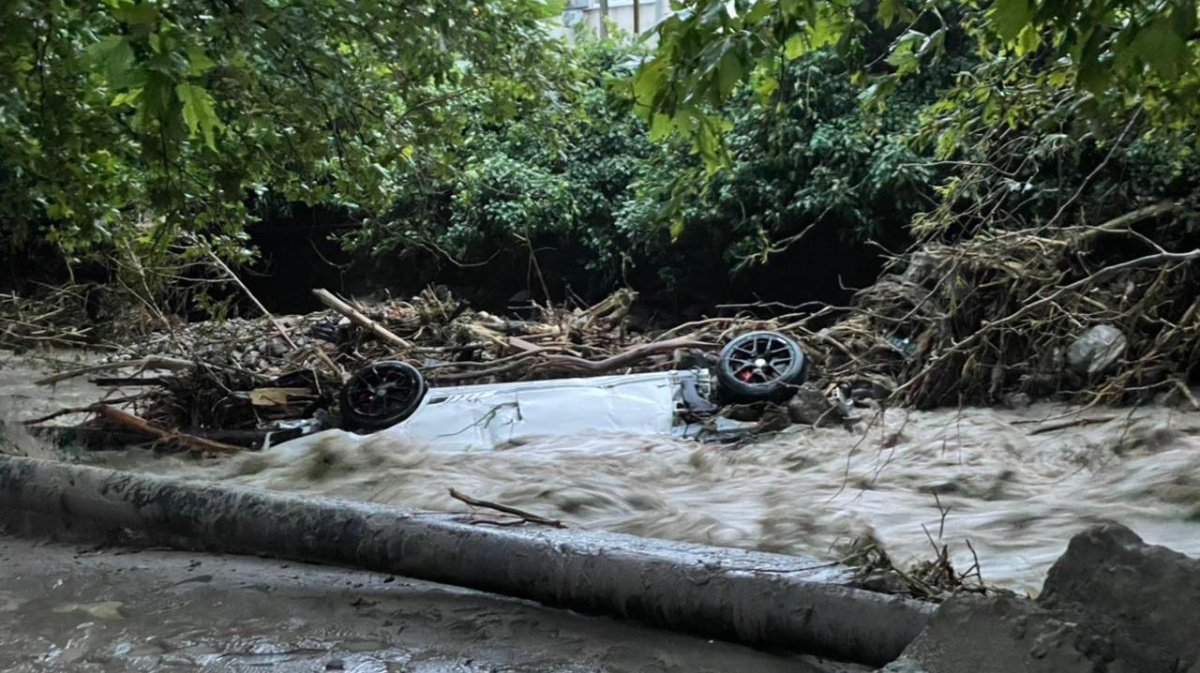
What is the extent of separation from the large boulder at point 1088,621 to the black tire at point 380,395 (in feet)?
14.4

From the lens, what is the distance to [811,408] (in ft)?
16.5

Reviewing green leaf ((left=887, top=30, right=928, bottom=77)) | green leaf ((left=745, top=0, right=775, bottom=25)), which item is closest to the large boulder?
green leaf ((left=745, top=0, right=775, bottom=25))


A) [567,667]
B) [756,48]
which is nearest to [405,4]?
[756,48]

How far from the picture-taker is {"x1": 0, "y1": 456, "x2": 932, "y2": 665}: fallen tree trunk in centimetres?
197

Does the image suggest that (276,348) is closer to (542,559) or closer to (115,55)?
(542,559)

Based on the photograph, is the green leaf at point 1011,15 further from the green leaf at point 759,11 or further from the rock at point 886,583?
the rock at point 886,583

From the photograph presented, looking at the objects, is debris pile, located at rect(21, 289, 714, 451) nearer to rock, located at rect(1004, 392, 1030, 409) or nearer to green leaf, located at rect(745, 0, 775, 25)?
rock, located at rect(1004, 392, 1030, 409)

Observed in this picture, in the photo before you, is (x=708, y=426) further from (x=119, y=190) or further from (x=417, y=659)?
(x=119, y=190)

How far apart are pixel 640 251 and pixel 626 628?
9182 millimetres

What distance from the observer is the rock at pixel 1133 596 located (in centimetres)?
153

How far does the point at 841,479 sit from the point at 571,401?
6.82ft

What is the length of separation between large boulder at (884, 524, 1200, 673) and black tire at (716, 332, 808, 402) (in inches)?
144

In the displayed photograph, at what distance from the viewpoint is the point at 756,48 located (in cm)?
200

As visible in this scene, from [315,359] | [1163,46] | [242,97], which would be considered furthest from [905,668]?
[315,359]
